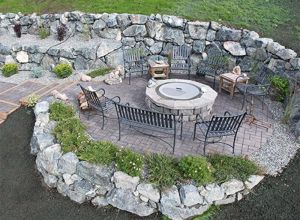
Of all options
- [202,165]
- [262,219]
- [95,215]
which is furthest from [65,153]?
[262,219]

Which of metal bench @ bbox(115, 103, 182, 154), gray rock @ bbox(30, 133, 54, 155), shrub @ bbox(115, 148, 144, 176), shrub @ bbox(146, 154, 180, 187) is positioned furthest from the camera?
gray rock @ bbox(30, 133, 54, 155)

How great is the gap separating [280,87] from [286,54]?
123cm

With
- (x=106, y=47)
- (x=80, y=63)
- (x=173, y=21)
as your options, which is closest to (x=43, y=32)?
(x=80, y=63)

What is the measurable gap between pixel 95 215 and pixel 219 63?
279 inches

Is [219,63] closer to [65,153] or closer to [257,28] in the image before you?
[257,28]

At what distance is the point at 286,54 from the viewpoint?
1064cm

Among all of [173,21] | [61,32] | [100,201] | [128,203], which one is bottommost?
[100,201]

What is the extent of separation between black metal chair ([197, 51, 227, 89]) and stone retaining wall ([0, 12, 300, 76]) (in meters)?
0.27

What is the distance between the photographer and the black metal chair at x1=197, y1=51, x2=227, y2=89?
11.7 m

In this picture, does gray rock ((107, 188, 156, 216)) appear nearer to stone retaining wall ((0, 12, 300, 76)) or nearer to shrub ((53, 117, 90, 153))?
shrub ((53, 117, 90, 153))

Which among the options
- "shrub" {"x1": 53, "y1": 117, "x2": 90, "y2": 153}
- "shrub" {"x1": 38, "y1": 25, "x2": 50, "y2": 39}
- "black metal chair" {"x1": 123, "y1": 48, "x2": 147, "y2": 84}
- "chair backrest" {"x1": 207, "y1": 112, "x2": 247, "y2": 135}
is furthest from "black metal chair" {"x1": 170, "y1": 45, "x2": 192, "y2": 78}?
"shrub" {"x1": 38, "y1": 25, "x2": 50, "y2": 39}

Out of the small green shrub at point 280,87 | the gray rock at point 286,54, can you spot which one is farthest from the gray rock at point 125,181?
the gray rock at point 286,54

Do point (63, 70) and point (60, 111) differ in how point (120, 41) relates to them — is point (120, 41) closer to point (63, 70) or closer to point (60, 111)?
point (63, 70)

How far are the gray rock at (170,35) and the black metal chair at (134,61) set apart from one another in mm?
902
